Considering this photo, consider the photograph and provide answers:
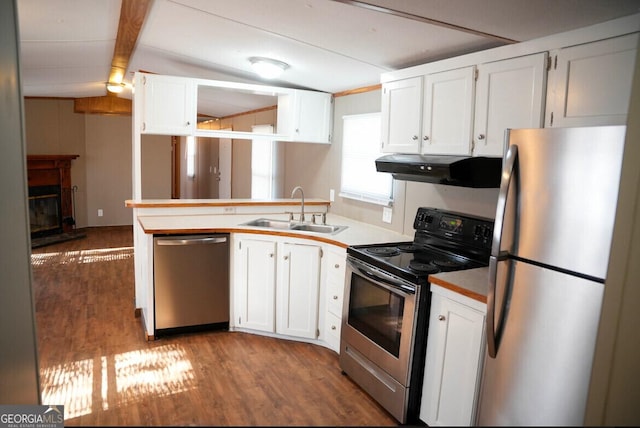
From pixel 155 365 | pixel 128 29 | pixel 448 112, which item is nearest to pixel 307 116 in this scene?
pixel 128 29

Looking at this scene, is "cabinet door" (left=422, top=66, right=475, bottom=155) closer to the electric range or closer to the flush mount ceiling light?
the electric range

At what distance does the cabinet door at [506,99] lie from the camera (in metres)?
2.18

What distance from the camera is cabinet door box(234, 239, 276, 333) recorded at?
3510mm

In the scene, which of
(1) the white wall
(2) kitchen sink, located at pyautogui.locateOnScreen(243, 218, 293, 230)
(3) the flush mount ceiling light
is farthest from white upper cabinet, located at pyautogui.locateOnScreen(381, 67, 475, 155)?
(1) the white wall

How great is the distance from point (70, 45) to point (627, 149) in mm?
4225

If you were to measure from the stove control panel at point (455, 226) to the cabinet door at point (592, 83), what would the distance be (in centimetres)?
75

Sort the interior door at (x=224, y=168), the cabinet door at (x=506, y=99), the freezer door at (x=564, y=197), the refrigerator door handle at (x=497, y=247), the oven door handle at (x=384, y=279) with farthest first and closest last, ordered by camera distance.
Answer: the interior door at (x=224, y=168) → the oven door handle at (x=384, y=279) → the cabinet door at (x=506, y=99) → the refrigerator door handle at (x=497, y=247) → the freezer door at (x=564, y=197)

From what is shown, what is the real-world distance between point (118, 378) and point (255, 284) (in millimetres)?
1158

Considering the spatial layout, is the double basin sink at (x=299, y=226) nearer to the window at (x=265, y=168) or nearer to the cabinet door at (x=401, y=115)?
the cabinet door at (x=401, y=115)

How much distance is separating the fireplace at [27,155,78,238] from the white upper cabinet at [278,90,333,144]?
192 inches

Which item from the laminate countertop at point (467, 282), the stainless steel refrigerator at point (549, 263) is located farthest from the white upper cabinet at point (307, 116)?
the stainless steel refrigerator at point (549, 263)

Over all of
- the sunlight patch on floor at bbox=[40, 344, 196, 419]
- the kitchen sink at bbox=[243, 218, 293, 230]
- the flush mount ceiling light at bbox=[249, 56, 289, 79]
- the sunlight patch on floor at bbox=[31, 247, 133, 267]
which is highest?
the flush mount ceiling light at bbox=[249, 56, 289, 79]

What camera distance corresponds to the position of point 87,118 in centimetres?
792

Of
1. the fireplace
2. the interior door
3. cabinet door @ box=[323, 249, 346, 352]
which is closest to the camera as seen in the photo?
cabinet door @ box=[323, 249, 346, 352]
